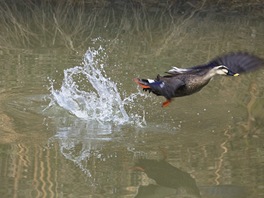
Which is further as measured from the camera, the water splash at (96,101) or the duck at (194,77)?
the water splash at (96,101)

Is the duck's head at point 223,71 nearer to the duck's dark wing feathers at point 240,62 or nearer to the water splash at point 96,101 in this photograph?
the duck's dark wing feathers at point 240,62

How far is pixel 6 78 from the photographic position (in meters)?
9.09

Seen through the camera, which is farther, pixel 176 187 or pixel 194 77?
pixel 194 77

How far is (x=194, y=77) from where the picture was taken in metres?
6.91

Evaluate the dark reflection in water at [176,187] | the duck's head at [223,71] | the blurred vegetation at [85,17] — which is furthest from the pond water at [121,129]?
the blurred vegetation at [85,17]

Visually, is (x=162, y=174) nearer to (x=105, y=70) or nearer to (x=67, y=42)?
(x=105, y=70)

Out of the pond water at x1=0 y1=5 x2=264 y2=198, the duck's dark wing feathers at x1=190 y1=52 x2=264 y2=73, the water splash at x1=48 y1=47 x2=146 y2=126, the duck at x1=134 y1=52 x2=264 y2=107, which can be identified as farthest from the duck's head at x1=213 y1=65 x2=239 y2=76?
the water splash at x1=48 y1=47 x2=146 y2=126

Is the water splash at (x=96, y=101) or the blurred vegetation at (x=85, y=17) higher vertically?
the blurred vegetation at (x=85, y=17)

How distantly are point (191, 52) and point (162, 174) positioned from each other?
5.33m

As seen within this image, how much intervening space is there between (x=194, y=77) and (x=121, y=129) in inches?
38.0

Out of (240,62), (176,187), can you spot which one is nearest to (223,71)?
(240,62)

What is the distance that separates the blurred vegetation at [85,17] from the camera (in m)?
11.9

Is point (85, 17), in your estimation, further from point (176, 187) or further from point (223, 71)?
point (176, 187)

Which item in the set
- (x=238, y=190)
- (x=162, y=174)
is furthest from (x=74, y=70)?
(x=238, y=190)
